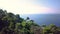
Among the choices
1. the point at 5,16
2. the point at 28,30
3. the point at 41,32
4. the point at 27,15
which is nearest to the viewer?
the point at 41,32

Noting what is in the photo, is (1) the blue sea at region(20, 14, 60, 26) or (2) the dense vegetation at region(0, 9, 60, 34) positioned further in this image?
(1) the blue sea at region(20, 14, 60, 26)

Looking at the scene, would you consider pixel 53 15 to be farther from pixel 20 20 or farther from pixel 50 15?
pixel 20 20

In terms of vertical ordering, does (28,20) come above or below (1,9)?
below

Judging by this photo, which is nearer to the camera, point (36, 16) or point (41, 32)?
point (41, 32)

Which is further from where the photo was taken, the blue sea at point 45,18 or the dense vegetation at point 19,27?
the blue sea at point 45,18

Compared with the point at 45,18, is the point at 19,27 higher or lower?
lower

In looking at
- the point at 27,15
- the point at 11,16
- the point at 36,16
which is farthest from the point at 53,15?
the point at 11,16

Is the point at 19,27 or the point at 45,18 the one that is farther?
the point at 45,18

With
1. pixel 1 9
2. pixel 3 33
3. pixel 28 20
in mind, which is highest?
pixel 1 9
